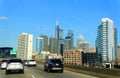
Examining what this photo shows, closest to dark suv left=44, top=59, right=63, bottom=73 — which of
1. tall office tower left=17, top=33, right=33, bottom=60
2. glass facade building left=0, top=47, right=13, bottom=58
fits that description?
glass facade building left=0, top=47, right=13, bottom=58

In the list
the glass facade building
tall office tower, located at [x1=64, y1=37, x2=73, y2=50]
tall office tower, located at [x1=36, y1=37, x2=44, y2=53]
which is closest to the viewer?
the glass facade building

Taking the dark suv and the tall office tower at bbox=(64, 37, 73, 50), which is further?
the tall office tower at bbox=(64, 37, 73, 50)

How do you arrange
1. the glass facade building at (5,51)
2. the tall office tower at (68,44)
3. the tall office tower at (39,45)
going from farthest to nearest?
1. the tall office tower at (68,44)
2. the tall office tower at (39,45)
3. the glass facade building at (5,51)

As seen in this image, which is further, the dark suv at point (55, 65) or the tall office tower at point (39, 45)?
the tall office tower at point (39, 45)

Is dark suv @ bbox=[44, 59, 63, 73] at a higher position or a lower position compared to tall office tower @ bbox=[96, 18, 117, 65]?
lower

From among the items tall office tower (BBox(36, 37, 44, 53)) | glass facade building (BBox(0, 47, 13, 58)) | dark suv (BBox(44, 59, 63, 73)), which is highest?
tall office tower (BBox(36, 37, 44, 53))

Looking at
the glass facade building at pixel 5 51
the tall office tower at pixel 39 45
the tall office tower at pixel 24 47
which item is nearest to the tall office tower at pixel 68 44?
the tall office tower at pixel 39 45

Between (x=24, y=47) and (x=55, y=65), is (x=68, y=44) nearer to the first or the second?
(x=24, y=47)

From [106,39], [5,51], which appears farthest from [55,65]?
[106,39]

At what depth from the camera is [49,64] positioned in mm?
40812

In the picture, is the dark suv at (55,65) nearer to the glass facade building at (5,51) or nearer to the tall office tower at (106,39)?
the glass facade building at (5,51)

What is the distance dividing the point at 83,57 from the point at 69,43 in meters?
45.3

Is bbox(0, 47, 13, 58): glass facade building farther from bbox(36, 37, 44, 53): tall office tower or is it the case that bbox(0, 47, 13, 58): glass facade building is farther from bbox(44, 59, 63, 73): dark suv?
bbox(44, 59, 63, 73): dark suv

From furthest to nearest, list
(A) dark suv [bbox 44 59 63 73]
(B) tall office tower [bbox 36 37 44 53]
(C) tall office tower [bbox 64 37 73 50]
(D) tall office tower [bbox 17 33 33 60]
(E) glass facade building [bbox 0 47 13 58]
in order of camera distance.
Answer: (C) tall office tower [bbox 64 37 73 50] → (B) tall office tower [bbox 36 37 44 53] → (D) tall office tower [bbox 17 33 33 60] → (E) glass facade building [bbox 0 47 13 58] → (A) dark suv [bbox 44 59 63 73]
